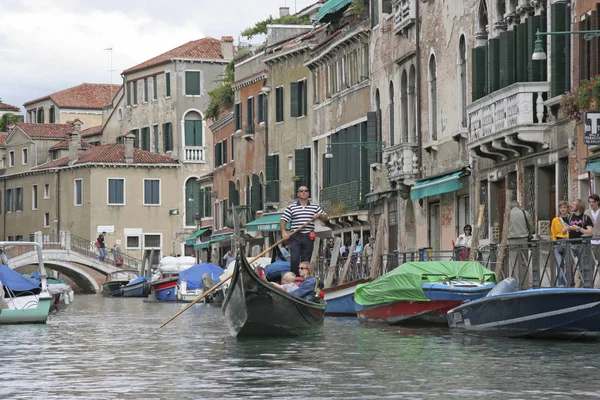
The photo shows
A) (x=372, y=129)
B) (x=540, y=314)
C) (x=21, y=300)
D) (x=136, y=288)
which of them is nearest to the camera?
(x=540, y=314)

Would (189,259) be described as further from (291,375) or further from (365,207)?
(291,375)

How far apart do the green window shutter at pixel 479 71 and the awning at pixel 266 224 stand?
17498mm

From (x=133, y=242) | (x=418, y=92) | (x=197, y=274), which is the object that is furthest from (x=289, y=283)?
(x=133, y=242)

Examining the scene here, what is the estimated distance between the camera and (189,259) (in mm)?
52969

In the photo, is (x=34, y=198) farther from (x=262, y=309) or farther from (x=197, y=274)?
(x=262, y=309)

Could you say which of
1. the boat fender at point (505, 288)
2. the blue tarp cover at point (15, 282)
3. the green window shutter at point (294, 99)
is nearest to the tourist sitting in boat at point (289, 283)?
the boat fender at point (505, 288)

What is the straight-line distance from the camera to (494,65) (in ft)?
83.1

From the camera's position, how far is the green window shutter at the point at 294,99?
44.9 m

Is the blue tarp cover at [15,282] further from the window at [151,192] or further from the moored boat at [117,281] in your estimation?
the window at [151,192]

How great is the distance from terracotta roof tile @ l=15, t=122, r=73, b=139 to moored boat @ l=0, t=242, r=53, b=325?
165 ft

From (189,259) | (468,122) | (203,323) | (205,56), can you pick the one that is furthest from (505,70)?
(205,56)

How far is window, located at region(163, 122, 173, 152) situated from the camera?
69875 mm

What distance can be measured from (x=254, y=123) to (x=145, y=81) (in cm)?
2276

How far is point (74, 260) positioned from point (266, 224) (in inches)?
819
